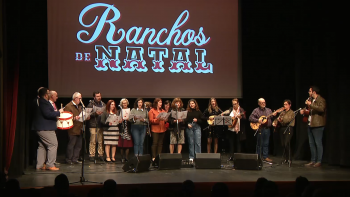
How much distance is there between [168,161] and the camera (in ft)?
25.5

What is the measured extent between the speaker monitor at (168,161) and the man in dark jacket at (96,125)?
6.35 ft

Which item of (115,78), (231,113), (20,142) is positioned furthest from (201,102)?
(20,142)

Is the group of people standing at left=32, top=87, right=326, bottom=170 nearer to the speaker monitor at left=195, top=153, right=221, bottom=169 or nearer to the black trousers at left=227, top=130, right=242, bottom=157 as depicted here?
the black trousers at left=227, top=130, right=242, bottom=157

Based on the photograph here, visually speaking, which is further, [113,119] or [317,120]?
[113,119]

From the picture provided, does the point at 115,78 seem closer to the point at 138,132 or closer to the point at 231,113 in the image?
the point at 138,132

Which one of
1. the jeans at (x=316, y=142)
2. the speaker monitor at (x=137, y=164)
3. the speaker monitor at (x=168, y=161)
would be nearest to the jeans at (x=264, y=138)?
the jeans at (x=316, y=142)

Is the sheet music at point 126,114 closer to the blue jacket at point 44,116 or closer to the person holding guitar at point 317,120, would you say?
the blue jacket at point 44,116

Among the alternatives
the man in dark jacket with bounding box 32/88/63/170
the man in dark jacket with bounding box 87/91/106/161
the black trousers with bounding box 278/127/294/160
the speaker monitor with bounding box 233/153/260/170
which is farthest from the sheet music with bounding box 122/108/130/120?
the black trousers with bounding box 278/127/294/160

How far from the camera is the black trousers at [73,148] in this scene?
855 centimetres

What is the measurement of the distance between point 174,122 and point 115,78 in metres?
1.99

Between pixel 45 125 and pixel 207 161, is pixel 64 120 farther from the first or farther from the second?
pixel 207 161

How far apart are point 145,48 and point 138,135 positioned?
7.68 feet

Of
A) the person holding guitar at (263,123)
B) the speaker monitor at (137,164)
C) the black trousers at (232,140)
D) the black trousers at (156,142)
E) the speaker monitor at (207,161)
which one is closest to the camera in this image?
the speaker monitor at (137,164)

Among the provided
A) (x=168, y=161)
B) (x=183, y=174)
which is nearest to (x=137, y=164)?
(x=168, y=161)
